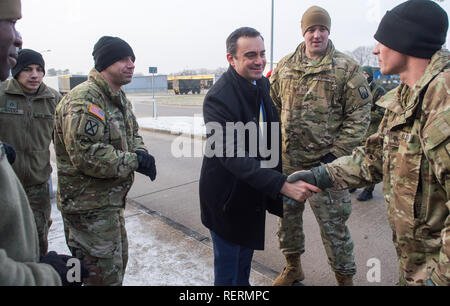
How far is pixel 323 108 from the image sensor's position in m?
2.98

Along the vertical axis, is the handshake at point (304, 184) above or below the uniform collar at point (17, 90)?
below

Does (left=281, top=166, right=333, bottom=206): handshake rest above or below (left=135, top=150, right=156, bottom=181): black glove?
below

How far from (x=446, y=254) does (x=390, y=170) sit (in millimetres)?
483

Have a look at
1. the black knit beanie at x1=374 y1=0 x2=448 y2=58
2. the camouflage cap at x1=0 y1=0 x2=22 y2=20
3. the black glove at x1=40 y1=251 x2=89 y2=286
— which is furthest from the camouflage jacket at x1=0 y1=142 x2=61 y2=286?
the black knit beanie at x1=374 y1=0 x2=448 y2=58

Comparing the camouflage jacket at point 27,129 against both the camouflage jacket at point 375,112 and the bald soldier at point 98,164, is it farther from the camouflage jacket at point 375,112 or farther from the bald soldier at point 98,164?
the camouflage jacket at point 375,112

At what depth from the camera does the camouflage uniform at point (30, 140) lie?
3.03 meters

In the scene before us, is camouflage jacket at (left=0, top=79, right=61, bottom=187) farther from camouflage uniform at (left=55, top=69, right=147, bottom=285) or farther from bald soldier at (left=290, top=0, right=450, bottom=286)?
bald soldier at (left=290, top=0, right=450, bottom=286)

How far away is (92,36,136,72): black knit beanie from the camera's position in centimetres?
242

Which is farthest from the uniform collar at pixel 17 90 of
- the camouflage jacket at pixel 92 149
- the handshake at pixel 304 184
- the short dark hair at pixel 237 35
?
the handshake at pixel 304 184

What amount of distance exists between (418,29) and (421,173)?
27.2 inches

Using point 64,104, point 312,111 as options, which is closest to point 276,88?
point 312,111

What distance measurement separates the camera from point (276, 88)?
10.9 feet

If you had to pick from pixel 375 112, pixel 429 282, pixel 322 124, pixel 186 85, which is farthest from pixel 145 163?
pixel 186 85

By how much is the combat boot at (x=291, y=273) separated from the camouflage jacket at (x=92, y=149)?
1.52 meters
